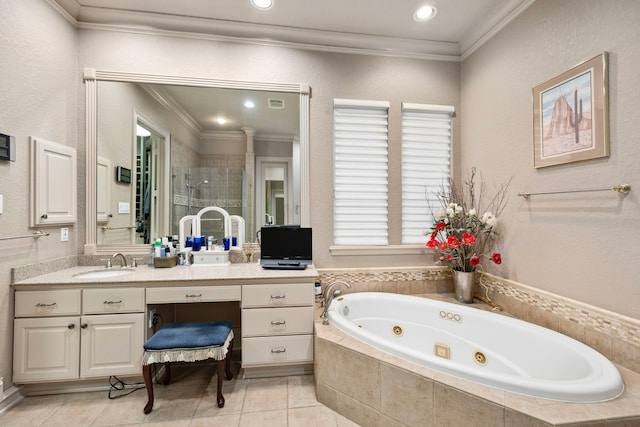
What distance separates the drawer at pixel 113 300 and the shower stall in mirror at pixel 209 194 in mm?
620

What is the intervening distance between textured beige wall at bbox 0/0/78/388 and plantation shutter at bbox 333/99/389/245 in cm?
213

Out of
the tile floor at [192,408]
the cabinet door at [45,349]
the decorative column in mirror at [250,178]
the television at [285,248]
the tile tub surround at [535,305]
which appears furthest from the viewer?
the decorative column in mirror at [250,178]

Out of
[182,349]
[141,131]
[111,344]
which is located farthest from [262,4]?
[111,344]

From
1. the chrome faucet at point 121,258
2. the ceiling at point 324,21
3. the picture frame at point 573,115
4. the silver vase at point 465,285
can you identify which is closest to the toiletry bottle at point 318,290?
the silver vase at point 465,285

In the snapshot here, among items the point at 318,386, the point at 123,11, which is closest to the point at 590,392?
the point at 318,386

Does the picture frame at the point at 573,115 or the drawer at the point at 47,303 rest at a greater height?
the picture frame at the point at 573,115

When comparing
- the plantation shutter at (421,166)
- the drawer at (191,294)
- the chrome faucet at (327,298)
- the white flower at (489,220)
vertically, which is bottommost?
the chrome faucet at (327,298)

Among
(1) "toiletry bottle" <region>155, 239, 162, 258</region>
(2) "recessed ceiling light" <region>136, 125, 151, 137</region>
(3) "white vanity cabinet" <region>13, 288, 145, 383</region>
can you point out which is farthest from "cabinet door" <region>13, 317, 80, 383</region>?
(2) "recessed ceiling light" <region>136, 125, 151, 137</region>

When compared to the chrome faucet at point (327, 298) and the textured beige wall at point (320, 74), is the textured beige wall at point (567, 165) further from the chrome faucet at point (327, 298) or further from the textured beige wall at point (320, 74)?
the chrome faucet at point (327, 298)

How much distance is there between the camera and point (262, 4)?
2.08 m

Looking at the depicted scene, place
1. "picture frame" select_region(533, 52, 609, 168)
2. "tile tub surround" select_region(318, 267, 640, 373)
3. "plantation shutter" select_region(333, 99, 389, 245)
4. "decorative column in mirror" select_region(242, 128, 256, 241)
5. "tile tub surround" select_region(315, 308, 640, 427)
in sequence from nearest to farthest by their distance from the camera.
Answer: "tile tub surround" select_region(315, 308, 640, 427), "tile tub surround" select_region(318, 267, 640, 373), "picture frame" select_region(533, 52, 609, 168), "decorative column in mirror" select_region(242, 128, 256, 241), "plantation shutter" select_region(333, 99, 389, 245)

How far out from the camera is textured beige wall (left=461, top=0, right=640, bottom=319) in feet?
4.57

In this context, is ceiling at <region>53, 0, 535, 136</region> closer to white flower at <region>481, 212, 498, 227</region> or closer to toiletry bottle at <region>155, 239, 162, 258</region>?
toiletry bottle at <region>155, 239, 162, 258</region>

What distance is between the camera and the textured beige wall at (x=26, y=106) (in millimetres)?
1660
